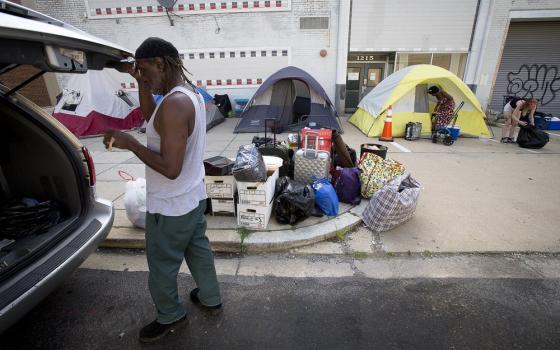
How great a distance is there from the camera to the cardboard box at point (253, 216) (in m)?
3.23

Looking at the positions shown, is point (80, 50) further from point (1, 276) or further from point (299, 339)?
point (299, 339)

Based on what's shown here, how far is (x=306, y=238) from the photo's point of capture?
3.20 metres

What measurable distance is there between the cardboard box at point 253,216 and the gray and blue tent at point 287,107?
5152 mm

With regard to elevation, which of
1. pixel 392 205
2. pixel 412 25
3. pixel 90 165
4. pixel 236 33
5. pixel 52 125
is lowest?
pixel 392 205

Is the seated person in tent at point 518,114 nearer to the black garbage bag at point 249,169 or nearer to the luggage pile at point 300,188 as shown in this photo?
the luggage pile at point 300,188

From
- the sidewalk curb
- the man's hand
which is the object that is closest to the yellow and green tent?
the sidewalk curb

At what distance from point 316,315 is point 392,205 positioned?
158 cm

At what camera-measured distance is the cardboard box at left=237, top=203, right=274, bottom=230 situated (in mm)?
3234

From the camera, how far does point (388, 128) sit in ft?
24.6

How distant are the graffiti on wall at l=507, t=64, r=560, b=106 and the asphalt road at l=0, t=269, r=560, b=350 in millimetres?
11615

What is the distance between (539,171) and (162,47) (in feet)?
21.9

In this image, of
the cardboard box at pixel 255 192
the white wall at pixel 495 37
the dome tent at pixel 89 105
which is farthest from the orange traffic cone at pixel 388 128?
the dome tent at pixel 89 105

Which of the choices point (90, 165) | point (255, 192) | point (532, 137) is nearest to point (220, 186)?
point (255, 192)

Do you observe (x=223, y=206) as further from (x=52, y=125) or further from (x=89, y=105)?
(x=89, y=105)
